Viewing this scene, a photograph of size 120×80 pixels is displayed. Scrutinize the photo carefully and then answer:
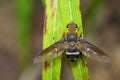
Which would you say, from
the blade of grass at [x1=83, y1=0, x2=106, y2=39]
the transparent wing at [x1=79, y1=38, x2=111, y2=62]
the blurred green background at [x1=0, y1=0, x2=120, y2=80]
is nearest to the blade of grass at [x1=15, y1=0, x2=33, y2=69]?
the blade of grass at [x1=83, y1=0, x2=106, y2=39]

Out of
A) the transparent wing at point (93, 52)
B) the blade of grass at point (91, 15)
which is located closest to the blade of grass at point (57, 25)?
the transparent wing at point (93, 52)

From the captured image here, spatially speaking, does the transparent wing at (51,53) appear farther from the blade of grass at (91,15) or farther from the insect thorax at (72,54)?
the blade of grass at (91,15)

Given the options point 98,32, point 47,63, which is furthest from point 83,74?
point 98,32

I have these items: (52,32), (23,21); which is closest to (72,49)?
(52,32)

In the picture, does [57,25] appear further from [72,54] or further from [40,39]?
[40,39]

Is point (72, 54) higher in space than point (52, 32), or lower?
lower

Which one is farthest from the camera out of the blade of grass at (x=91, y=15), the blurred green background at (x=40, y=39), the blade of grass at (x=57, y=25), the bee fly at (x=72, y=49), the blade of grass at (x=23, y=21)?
the blurred green background at (x=40, y=39)

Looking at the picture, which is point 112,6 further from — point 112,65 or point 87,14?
point 87,14
